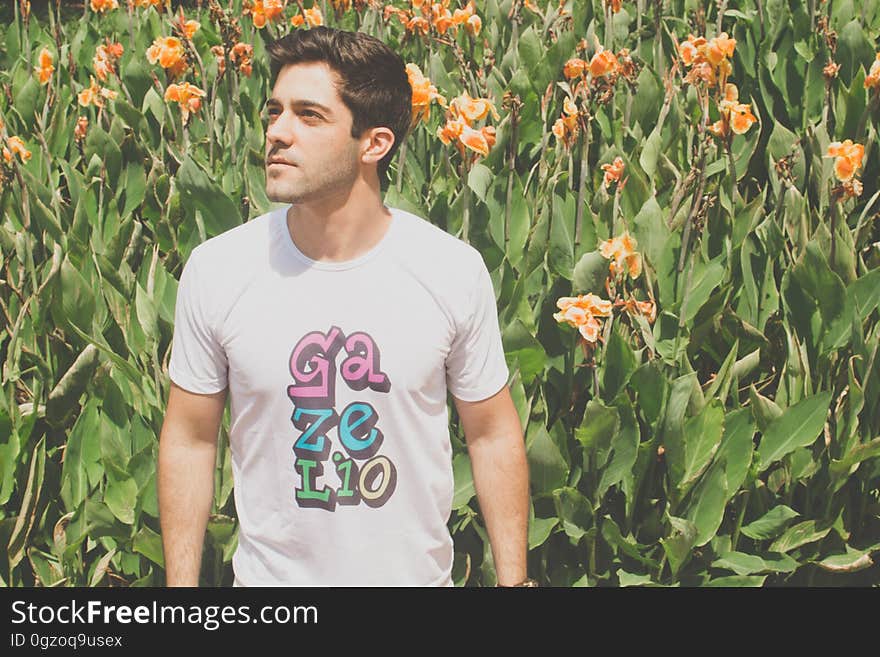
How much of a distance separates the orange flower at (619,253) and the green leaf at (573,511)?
1.31ft

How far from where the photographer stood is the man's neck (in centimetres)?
133

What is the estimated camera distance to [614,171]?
212 cm

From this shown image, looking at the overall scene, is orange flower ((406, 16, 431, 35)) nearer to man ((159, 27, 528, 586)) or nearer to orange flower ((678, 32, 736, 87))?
orange flower ((678, 32, 736, 87))

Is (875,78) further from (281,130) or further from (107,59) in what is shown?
(107,59)

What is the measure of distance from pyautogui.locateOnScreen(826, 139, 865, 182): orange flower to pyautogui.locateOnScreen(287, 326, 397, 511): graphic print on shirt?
118 centimetres

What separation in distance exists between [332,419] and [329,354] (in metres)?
0.08

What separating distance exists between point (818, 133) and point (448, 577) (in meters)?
1.49

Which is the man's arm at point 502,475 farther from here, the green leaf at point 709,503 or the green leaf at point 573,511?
the green leaf at point 709,503

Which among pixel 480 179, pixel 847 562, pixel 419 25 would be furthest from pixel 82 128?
pixel 847 562

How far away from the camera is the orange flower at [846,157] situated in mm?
2034

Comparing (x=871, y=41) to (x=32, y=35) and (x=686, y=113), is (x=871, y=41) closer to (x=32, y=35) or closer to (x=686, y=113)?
(x=686, y=113)

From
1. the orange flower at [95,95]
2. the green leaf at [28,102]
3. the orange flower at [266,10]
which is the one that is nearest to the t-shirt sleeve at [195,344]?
the orange flower at [95,95]

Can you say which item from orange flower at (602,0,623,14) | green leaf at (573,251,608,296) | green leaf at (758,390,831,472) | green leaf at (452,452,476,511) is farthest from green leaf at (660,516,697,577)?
orange flower at (602,0,623,14)

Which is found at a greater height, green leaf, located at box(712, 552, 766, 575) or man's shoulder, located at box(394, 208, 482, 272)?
man's shoulder, located at box(394, 208, 482, 272)
